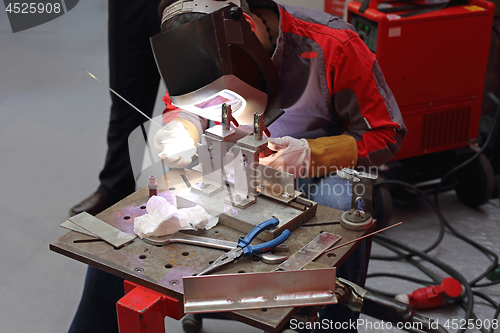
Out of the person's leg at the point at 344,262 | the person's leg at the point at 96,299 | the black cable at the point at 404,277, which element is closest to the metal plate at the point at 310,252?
the person's leg at the point at 344,262

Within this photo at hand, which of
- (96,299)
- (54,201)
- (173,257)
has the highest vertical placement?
(173,257)

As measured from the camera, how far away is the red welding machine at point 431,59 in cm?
226

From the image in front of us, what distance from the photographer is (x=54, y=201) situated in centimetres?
268

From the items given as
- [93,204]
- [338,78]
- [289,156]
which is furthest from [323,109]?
[93,204]

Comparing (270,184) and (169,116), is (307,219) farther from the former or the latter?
(169,116)

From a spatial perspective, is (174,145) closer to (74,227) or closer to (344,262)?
(74,227)

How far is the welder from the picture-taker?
4.93ft

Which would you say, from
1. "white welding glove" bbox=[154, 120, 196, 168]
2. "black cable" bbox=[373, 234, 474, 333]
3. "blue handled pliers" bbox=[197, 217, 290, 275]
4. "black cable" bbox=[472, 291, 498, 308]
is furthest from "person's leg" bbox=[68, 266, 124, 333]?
"black cable" bbox=[472, 291, 498, 308]

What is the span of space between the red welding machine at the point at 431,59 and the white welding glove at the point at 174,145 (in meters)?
1.15

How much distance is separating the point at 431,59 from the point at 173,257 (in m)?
1.75

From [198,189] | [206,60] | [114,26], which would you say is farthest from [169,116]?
[114,26]

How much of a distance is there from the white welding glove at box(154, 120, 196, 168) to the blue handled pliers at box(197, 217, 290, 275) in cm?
41

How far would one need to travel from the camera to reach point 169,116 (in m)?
1.69

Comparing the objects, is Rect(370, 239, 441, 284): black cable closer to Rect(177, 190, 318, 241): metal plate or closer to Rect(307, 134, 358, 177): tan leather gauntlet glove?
Rect(307, 134, 358, 177): tan leather gauntlet glove
